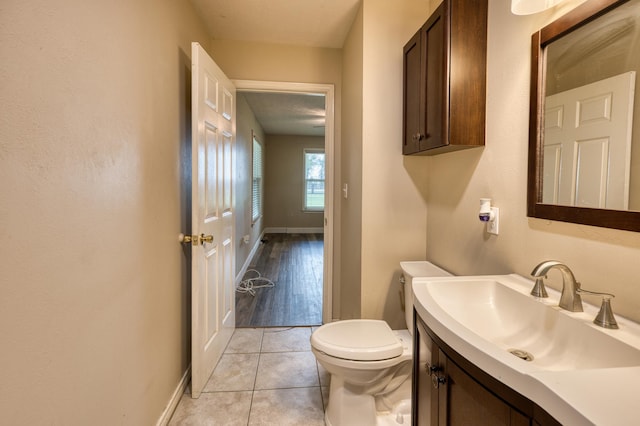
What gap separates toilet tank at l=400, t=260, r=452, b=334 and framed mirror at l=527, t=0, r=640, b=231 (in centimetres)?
70

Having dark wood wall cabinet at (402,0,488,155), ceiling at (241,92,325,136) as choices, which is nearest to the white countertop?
dark wood wall cabinet at (402,0,488,155)

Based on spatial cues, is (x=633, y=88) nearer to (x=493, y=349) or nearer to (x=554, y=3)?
(x=554, y=3)

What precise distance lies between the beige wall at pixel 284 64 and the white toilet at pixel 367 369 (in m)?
1.14

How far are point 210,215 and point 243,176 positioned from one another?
263cm

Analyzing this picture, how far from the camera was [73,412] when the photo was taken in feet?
3.17

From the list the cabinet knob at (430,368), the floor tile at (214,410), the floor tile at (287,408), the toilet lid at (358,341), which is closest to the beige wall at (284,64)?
the toilet lid at (358,341)

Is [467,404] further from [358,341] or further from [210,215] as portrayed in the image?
[210,215]

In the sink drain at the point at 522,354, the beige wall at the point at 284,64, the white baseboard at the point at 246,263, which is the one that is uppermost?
the beige wall at the point at 284,64

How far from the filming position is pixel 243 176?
459 centimetres

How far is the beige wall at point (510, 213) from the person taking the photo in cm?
92

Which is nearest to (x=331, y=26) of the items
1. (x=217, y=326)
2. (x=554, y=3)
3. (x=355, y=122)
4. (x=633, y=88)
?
(x=355, y=122)

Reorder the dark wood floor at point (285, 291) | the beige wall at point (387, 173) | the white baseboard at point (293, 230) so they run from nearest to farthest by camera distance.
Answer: the beige wall at point (387, 173)
the dark wood floor at point (285, 291)
the white baseboard at point (293, 230)

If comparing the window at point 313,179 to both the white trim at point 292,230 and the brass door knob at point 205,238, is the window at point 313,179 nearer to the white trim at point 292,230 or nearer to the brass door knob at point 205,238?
the white trim at point 292,230

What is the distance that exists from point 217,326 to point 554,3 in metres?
2.40
